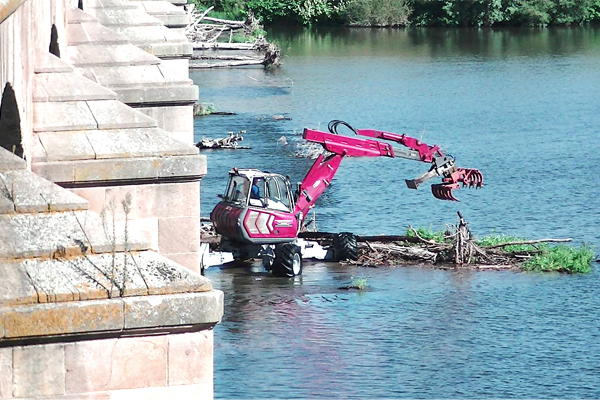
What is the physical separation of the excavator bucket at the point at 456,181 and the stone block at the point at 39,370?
18290 mm

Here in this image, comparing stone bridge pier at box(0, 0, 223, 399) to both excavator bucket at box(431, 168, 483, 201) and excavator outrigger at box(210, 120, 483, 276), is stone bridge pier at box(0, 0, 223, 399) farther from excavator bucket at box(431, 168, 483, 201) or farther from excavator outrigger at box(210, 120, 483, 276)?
excavator bucket at box(431, 168, 483, 201)

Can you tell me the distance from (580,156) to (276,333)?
61.4 ft

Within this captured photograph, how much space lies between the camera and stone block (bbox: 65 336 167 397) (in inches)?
304

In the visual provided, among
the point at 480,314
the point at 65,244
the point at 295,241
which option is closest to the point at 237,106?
Result: the point at 295,241

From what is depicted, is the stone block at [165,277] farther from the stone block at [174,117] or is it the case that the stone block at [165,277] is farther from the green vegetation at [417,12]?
the green vegetation at [417,12]

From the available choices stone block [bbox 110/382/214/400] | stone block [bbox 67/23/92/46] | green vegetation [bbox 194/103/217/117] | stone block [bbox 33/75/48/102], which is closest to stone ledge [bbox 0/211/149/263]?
stone block [bbox 110/382/214/400]

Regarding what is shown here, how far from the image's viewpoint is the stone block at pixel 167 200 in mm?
11891

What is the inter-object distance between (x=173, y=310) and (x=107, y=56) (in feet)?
26.7

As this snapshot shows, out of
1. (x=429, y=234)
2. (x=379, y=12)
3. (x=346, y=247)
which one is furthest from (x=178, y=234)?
(x=379, y=12)

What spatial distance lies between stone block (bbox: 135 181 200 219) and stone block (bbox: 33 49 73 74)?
47.7 inches

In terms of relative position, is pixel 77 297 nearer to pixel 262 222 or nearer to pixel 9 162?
pixel 9 162

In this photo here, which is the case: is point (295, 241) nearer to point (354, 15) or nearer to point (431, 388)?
point (431, 388)

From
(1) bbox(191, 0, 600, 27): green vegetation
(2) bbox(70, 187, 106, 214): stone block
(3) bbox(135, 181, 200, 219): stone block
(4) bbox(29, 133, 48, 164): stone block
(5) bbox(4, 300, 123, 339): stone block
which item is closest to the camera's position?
(5) bbox(4, 300, 123, 339): stone block

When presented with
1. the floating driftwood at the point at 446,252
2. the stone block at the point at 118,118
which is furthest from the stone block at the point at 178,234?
the floating driftwood at the point at 446,252
